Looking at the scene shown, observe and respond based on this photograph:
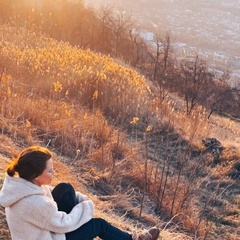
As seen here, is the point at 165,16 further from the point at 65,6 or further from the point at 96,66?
the point at 96,66

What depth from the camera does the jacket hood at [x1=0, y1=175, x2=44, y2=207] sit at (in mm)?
2645

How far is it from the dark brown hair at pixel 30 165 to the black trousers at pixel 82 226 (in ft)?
1.40

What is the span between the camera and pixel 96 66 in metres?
8.98

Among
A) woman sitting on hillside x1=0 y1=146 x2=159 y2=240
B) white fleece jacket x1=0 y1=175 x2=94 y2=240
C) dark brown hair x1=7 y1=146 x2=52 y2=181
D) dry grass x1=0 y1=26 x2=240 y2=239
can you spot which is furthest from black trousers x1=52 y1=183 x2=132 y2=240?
dry grass x1=0 y1=26 x2=240 y2=239

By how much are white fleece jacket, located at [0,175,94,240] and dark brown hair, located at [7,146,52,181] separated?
0.04 m

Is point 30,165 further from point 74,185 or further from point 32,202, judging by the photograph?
point 74,185

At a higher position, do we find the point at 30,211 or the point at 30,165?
the point at 30,165

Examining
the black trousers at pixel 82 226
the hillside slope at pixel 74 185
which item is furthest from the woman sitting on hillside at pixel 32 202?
the hillside slope at pixel 74 185

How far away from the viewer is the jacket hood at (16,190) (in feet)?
8.68

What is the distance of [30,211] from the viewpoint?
8.71 ft

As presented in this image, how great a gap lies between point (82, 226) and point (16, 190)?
0.61 metres

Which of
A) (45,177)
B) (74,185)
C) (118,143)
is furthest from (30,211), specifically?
(118,143)

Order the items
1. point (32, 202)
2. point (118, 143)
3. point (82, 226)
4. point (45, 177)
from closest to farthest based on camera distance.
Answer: point (32, 202), point (45, 177), point (82, 226), point (118, 143)

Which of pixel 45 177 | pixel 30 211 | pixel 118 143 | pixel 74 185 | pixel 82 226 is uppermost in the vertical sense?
pixel 45 177
